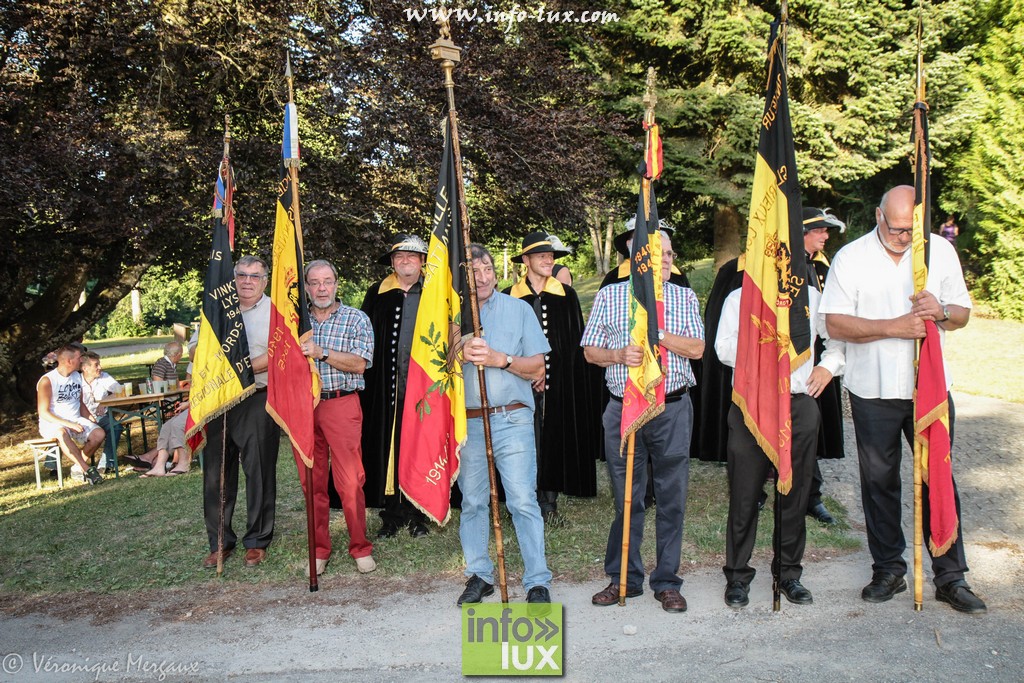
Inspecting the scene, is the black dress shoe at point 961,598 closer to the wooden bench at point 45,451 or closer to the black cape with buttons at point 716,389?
the black cape with buttons at point 716,389

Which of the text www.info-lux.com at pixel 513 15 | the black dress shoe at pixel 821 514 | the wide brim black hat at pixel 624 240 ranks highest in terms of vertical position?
the text www.info-lux.com at pixel 513 15

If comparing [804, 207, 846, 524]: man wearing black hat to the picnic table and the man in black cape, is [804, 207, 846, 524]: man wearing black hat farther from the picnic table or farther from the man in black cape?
the picnic table

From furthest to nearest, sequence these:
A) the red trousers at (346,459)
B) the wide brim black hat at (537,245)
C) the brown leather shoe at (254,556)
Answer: the wide brim black hat at (537,245), the brown leather shoe at (254,556), the red trousers at (346,459)

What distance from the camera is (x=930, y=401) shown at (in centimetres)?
464

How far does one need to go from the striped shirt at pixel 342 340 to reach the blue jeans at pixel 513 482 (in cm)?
119

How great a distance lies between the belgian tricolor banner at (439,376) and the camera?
4875 mm

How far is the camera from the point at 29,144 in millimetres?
10055

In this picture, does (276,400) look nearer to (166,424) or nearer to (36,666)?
(36,666)

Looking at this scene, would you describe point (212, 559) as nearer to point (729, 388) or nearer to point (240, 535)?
point (240, 535)

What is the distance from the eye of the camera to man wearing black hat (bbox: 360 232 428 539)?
647cm

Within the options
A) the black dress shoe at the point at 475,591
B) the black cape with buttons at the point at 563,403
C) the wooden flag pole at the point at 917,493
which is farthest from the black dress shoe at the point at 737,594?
the black cape with buttons at the point at 563,403

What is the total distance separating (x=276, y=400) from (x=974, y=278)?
19706 millimetres

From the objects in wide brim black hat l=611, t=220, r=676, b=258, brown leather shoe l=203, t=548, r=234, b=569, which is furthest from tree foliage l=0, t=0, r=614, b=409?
brown leather shoe l=203, t=548, r=234, b=569

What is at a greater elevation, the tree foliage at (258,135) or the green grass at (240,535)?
the tree foliage at (258,135)
